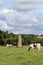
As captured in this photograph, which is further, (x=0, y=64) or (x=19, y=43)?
(x=19, y=43)

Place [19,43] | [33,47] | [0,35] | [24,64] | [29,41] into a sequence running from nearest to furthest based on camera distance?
1. [24,64]
2. [33,47]
3. [19,43]
4. [29,41]
5. [0,35]

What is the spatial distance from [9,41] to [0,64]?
179 ft

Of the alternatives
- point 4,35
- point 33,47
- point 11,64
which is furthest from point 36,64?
point 4,35

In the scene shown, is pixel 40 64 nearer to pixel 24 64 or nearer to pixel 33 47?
pixel 24 64

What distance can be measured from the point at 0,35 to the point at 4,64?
189 feet

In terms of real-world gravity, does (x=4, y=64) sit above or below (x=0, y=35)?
below

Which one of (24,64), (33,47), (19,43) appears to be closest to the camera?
(24,64)

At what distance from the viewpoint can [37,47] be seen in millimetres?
36812

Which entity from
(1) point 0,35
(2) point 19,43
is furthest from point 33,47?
(1) point 0,35

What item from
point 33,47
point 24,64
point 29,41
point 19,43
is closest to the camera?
point 24,64

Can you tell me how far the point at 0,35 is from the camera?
75.1 m

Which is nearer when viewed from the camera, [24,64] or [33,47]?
[24,64]

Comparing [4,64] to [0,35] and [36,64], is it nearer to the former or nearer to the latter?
[36,64]

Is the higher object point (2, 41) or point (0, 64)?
point (2, 41)
